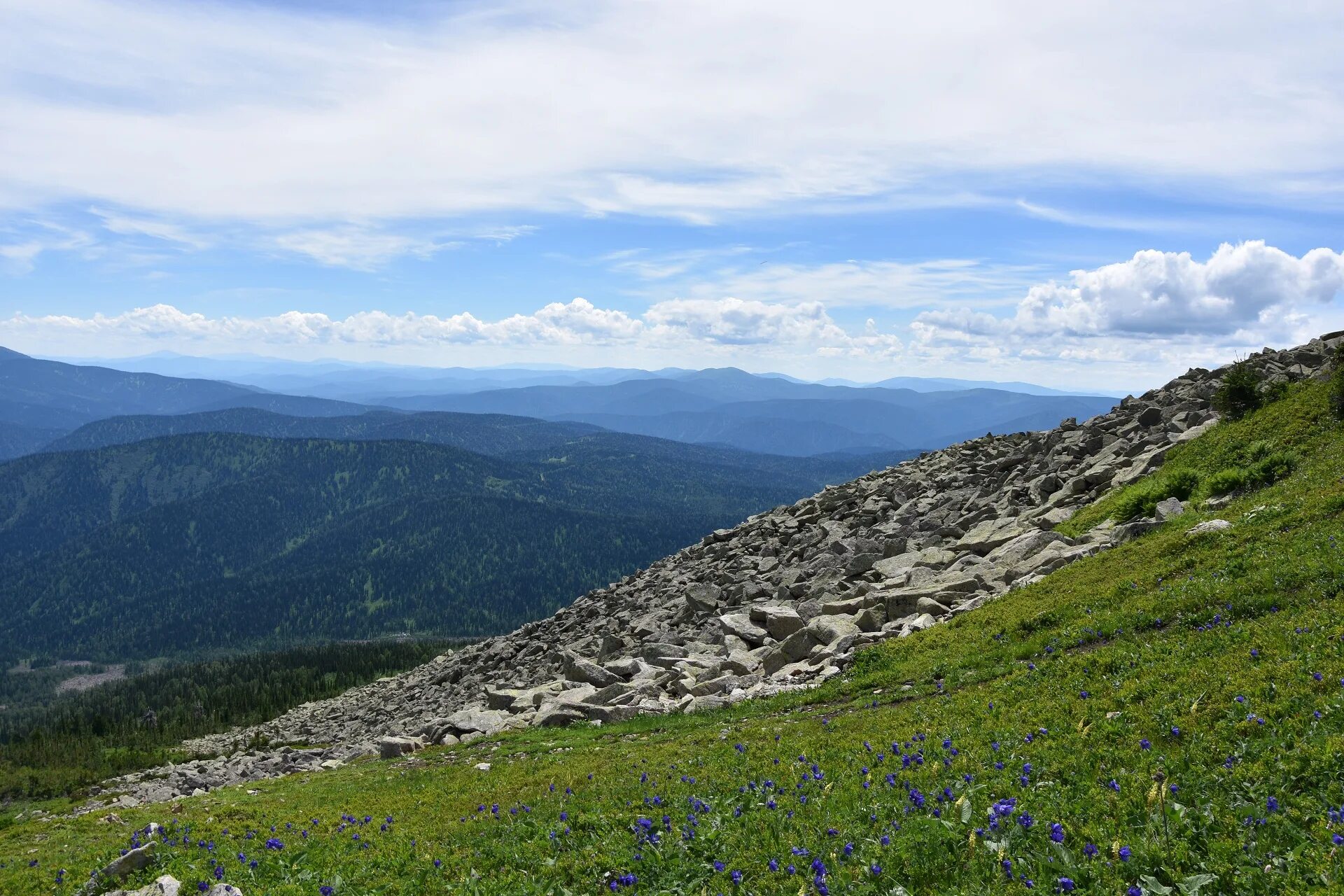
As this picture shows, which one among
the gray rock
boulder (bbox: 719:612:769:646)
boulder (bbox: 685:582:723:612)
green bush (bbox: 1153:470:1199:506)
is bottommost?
boulder (bbox: 685:582:723:612)

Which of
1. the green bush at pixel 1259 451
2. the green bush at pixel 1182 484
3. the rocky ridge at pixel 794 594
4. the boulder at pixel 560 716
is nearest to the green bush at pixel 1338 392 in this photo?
the green bush at pixel 1259 451

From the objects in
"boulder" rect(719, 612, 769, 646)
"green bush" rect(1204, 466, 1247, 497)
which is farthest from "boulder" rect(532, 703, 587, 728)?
"green bush" rect(1204, 466, 1247, 497)

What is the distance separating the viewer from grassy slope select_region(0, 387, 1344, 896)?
29.1 ft

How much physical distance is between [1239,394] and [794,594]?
23557 millimetres

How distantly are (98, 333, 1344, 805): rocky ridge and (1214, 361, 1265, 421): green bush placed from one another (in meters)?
1.47

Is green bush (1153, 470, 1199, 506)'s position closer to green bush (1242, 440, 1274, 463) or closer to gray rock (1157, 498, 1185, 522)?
gray rock (1157, 498, 1185, 522)

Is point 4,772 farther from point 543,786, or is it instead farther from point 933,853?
point 933,853

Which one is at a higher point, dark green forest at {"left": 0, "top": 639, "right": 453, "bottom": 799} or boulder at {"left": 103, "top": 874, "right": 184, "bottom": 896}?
boulder at {"left": 103, "top": 874, "right": 184, "bottom": 896}

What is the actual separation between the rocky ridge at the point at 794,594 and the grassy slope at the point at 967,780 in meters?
5.47

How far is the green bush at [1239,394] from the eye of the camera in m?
34.4

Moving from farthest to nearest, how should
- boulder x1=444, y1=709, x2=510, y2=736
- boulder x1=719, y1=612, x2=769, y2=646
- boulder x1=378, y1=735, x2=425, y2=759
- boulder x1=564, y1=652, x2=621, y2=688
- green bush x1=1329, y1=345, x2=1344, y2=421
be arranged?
boulder x1=564, y1=652, x2=621, y2=688
boulder x1=719, y1=612, x2=769, y2=646
boulder x1=444, y1=709, x2=510, y2=736
boulder x1=378, y1=735, x2=425, y2=759
green bush x1=1329, y1=345, x2=1344, y2=421

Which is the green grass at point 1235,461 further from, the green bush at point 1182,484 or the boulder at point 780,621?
the boulder at point 780,621

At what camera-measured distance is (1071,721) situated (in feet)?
43.8

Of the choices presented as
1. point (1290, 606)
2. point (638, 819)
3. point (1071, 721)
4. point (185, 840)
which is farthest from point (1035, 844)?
point (185, 840)
